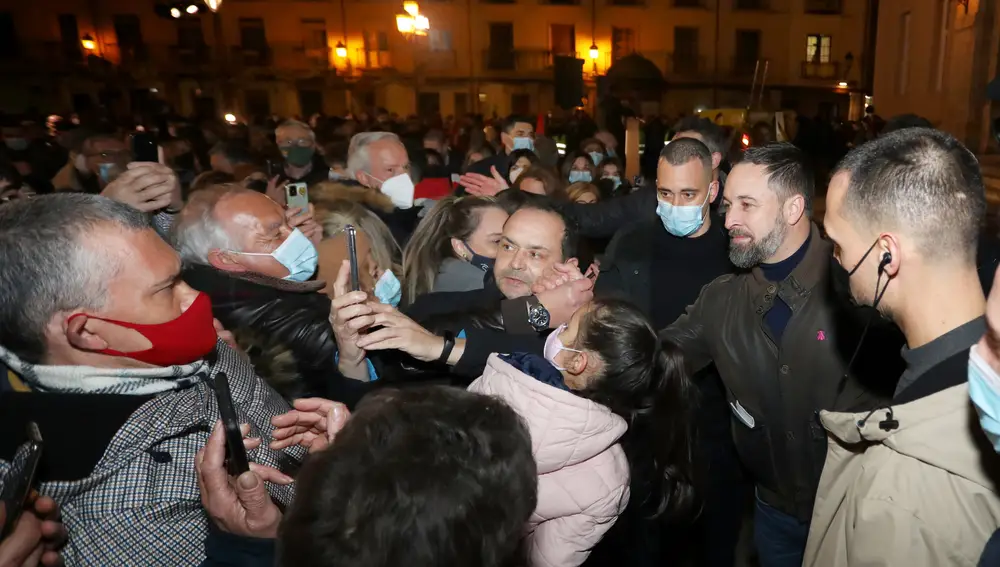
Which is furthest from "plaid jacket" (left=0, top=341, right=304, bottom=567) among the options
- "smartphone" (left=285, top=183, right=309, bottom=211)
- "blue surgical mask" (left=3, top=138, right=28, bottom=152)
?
"blue surgical mask" (left=3, top=138, right=28, bottom=152)

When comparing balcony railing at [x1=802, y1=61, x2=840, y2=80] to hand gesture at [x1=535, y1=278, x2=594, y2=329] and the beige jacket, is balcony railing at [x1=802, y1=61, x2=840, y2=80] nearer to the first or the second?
hand gesture at [x1=535, y1=278, x2=594, y2=329]

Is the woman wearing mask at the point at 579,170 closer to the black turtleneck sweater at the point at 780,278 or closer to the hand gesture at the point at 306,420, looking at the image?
the black turtleneck sweater at the point at 780,278

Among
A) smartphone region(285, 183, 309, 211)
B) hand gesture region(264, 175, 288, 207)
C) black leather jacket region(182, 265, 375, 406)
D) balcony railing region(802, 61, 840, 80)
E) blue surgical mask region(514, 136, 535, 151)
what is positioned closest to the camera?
black leather jacket region(182, 265, 375, 406)

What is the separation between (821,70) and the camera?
37.2 m

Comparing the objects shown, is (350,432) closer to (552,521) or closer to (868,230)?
(552,521)

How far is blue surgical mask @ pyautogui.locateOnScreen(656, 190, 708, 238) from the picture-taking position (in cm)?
355

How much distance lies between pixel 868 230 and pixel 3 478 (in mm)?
2079

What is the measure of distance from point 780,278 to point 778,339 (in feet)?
0.90

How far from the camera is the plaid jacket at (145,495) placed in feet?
4.95

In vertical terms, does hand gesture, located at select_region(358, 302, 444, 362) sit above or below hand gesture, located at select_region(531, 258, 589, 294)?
below

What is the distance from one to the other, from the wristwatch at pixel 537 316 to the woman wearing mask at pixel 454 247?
0.73m

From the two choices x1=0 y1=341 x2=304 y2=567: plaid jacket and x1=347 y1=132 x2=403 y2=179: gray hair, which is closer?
x1=0 y1=341 x2=304 y2=567: plaid jacket

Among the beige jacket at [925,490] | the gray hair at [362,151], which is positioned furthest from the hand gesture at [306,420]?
the gray hair at [362,151]

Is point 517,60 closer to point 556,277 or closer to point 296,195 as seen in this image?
point 296,195
